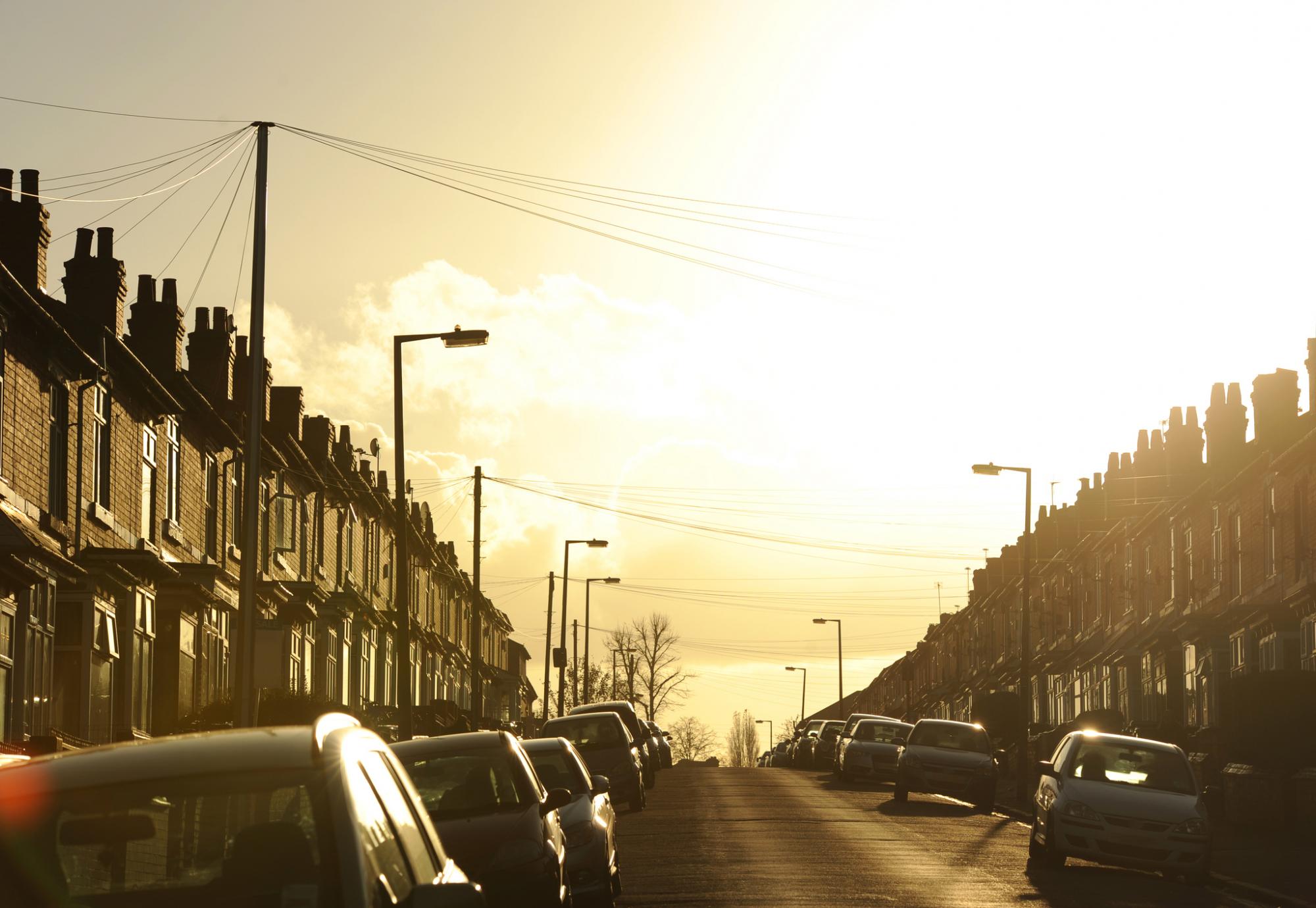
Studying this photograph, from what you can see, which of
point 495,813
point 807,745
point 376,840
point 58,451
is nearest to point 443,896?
point 376,840

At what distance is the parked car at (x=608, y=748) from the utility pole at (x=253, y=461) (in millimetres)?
7755

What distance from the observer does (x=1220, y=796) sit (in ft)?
105

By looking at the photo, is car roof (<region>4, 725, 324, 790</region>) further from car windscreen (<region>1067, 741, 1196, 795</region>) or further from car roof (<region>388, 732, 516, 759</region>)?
car windscreen (<region>1067, 741, 1196, 795</region>)

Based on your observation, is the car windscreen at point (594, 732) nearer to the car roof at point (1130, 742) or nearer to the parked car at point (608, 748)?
the parked car at point (608, 748)

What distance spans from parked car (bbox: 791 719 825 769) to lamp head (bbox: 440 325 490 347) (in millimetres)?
32380

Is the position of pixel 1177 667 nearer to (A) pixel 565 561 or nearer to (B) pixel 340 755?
(A) pixel 565 561

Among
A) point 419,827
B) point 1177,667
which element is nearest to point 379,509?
point 1177,667

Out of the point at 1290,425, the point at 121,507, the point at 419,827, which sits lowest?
the point at 419,827

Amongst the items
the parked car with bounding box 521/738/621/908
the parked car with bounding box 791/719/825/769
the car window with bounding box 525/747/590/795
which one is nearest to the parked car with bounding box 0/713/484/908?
A: the parked car with bounding box 521/738/621/908

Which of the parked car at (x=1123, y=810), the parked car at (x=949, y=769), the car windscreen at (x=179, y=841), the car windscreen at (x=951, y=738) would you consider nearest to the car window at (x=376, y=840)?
the car windscreen at (x=179, y=841)

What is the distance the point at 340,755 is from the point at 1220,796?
2917cm

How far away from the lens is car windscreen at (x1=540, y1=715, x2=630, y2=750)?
2923 cm

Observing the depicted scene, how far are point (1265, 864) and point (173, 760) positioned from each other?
19340 millimetres

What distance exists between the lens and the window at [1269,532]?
36.8 m
